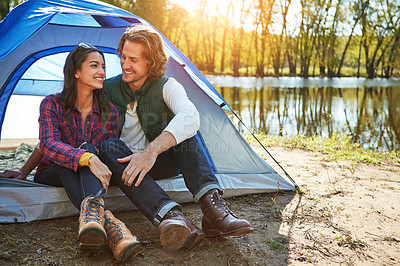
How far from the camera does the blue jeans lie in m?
1.84

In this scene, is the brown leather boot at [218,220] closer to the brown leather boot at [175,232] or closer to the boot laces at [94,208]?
the brown leather boot at [175,232]

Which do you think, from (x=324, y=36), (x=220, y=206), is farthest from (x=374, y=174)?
(x=324, y=36)

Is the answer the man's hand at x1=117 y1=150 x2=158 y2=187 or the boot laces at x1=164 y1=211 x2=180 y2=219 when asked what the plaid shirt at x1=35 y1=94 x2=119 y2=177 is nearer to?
the man's hand at x1=117 y1=150 x2=158 y2=187

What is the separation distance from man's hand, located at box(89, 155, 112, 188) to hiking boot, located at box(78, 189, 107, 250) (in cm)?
9

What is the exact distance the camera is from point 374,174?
11.5ft

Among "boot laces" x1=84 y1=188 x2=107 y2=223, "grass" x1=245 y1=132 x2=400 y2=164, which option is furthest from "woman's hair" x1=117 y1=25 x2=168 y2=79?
"grass" x1=245 y1=132 x2=400 y2=164

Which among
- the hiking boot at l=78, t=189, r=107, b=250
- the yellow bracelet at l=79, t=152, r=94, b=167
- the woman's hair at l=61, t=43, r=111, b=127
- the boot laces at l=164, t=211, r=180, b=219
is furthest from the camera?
the woman's hair at l=61, t=43, r=111, b=127

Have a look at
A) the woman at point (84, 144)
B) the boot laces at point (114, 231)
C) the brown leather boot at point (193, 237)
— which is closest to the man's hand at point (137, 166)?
the woman at point (84, 144)

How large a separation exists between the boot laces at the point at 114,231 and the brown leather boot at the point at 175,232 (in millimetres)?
187

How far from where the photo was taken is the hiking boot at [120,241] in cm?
168

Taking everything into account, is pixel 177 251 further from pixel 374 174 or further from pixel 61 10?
pixel 374 174

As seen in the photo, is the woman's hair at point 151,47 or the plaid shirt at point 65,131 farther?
the woman's hair at point 151,47

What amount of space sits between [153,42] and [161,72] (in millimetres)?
203

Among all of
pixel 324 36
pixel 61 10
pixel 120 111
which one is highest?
pixel 324 36
